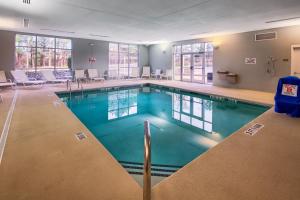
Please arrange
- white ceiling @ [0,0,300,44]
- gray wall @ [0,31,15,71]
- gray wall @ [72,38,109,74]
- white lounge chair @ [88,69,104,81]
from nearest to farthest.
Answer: white ceiling @ [0,0,300,44] < gray wall @ [0,31,15,71] < gray wall @ [72,38,109,74] < white lounge chair @ [88,69,104,81]

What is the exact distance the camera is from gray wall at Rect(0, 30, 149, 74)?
900 centimetres

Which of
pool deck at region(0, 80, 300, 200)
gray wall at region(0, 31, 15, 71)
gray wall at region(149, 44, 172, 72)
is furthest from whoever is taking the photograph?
gray wall at region(149, 44, 172, 72)

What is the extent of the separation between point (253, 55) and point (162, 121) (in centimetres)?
569

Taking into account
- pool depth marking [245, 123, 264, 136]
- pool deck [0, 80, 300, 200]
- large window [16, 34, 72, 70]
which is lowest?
pool deck [0, 80, 300, 200]

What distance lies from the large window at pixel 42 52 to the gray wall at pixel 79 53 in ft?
0.86

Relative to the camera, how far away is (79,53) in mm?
11133

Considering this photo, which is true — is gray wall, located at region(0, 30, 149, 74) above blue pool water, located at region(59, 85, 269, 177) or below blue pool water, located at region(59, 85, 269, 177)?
above

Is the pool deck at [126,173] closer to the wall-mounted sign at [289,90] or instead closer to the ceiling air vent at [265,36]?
the wall-mounted sign at [289,90]

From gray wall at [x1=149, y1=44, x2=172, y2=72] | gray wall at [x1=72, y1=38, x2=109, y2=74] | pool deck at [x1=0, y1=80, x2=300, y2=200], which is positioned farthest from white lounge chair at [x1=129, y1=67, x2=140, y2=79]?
pool deck at [x1=0, y1=80, x2=300, y2=200]

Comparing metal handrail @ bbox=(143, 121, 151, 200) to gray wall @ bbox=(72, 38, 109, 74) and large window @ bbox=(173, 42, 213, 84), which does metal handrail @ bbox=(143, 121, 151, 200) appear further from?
gray wall @ bbox=(72, 38, 109, 74)

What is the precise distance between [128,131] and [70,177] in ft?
8.11

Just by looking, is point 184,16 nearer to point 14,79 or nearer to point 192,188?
point 192,188

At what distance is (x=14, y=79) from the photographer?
8750 mm

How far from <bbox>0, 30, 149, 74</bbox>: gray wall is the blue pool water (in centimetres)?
318
